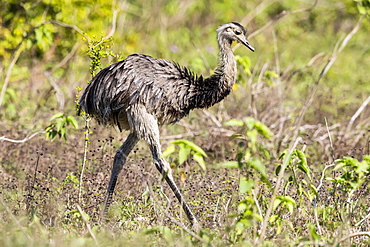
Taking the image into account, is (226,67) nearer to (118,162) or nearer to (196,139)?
(118,162)

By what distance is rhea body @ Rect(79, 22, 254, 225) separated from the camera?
5223mm

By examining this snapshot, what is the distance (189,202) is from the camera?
5.46 meters

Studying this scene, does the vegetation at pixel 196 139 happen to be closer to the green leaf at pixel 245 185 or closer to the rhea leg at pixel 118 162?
the green leaf at pixel 245 185

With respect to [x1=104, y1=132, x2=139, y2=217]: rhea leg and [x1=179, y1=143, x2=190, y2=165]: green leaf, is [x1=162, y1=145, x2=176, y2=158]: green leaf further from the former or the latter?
[x1=104, y1=132, x2=139, y2=217]: rhea leg

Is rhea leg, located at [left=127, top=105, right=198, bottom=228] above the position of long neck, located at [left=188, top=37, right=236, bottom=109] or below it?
below

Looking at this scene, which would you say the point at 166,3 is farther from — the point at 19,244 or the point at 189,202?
the point at 19,244

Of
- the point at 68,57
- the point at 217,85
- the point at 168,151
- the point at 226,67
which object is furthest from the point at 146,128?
the point at 68,57

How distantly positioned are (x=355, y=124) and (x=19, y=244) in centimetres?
562

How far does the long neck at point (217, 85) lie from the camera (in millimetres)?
5578

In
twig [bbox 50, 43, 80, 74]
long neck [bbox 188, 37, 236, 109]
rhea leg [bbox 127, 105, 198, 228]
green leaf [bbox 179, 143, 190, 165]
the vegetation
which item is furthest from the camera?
twig [bbox 50, 43, 80, 74]

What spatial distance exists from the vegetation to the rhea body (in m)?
0.15

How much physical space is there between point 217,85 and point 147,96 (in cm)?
74

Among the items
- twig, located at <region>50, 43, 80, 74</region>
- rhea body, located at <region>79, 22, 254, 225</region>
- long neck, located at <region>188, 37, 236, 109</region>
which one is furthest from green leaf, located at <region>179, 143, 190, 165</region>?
twig, located at <region>50, 43, 80, 74</region>

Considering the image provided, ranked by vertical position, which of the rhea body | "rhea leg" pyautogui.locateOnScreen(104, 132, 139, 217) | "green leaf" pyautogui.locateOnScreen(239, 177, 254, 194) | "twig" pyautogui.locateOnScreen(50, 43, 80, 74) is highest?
"twig" pyautogui.locateOnScreen(50, 43, 80, 74)
